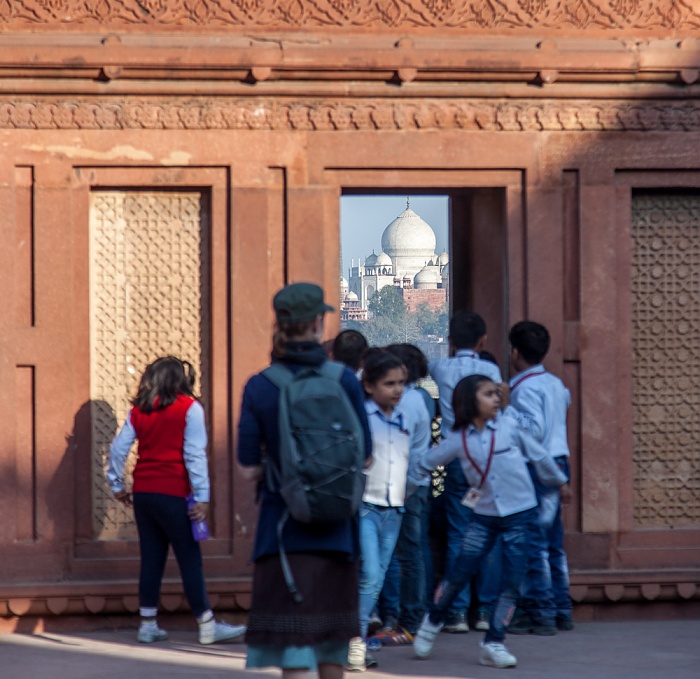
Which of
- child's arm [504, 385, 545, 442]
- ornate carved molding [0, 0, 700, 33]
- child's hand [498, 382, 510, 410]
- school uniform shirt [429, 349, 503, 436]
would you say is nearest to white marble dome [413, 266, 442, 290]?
ornate carved molding [0, 0, 700, 33]

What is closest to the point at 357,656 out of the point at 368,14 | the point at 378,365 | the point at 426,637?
the point at 426,637

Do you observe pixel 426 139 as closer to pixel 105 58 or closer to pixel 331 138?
pixel 331 138

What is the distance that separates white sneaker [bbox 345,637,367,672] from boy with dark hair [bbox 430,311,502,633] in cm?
102

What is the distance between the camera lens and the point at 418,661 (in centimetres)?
686

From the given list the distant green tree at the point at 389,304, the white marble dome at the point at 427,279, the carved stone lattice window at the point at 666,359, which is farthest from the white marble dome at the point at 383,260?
the carved stone lattice window at the point at 666,359

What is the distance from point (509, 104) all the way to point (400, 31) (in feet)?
2.60

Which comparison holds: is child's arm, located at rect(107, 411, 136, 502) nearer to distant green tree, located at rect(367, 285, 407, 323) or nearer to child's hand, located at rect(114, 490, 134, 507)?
child's hand, located at rect(114, 490, 134, 507)

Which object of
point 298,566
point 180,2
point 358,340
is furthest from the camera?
point 180,2

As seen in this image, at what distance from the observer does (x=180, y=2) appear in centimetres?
792

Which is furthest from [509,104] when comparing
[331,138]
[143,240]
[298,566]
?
[298,566]

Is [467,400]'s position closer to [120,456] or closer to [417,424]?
[417,424]

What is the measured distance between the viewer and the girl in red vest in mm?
7043

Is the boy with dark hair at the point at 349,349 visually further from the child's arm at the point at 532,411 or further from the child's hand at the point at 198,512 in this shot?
the child's hand at the point at 198,512

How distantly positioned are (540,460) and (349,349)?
3.94ft
